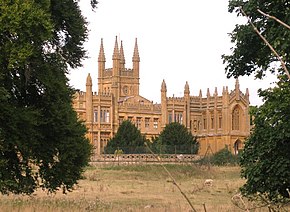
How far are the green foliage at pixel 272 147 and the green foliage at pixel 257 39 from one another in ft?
2.62

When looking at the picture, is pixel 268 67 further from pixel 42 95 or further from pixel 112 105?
pixel 112 105

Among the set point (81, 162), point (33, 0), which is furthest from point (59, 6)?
point (81, 162)

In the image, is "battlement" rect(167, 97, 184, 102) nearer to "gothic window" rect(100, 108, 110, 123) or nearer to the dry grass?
"gothic window" rect(100, 108, 110, 123)

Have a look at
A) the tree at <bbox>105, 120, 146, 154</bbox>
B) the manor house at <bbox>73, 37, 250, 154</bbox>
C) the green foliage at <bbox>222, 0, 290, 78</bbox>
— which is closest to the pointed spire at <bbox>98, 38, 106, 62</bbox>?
the manor house at <bbox>73, 37, 250, 154</bbox>

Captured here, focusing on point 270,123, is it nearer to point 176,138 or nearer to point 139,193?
point 139,193

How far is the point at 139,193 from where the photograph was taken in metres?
26.4

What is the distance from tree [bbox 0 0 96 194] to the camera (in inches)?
521

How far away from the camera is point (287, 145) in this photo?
12.2 m

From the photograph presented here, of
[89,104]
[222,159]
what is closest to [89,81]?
[89,104]

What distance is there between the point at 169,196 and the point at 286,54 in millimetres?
13859

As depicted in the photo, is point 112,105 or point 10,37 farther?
point 112,105

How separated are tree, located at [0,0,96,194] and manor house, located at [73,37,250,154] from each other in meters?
53.7

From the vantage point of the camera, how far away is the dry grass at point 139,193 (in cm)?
1539

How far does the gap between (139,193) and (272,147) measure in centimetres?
1512
